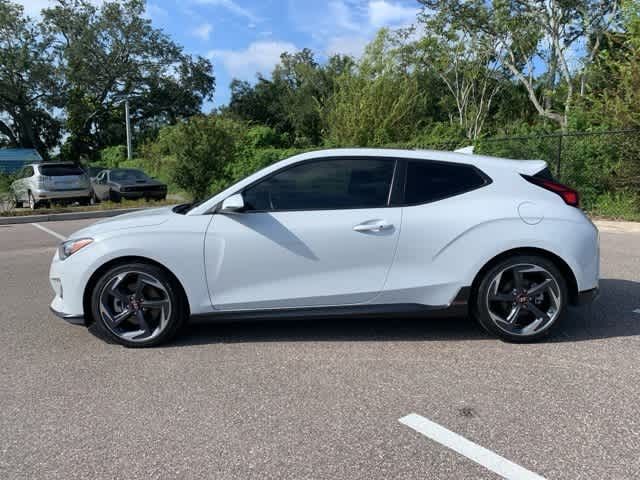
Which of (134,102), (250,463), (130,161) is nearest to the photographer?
(250,463)

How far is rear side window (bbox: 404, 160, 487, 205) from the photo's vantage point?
13.3ft

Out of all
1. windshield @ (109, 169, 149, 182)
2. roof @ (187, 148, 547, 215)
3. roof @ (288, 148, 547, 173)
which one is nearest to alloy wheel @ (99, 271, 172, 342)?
roof @ (187, 148, 547, 215)

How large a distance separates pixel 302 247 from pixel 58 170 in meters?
15.0

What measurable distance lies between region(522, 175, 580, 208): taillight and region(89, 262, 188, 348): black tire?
2941 millimetres

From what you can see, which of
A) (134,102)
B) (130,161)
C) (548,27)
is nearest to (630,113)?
(548,27)

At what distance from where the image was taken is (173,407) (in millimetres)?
3109

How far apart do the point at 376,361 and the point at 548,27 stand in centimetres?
2492

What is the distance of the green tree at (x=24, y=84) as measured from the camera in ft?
137

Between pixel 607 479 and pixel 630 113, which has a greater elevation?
pixel 630 113

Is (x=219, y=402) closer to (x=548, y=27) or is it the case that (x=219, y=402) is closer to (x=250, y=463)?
(x=250, y=463)

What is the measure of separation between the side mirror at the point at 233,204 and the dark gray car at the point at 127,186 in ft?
48.6

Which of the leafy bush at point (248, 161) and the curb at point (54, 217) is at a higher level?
the leafy bush at point (248, 161)

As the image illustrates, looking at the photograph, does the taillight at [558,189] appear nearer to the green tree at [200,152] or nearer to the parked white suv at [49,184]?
the green tree at [200,152]

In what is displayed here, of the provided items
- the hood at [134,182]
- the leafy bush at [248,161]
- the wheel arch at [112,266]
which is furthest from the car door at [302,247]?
the hood at [134,182]
